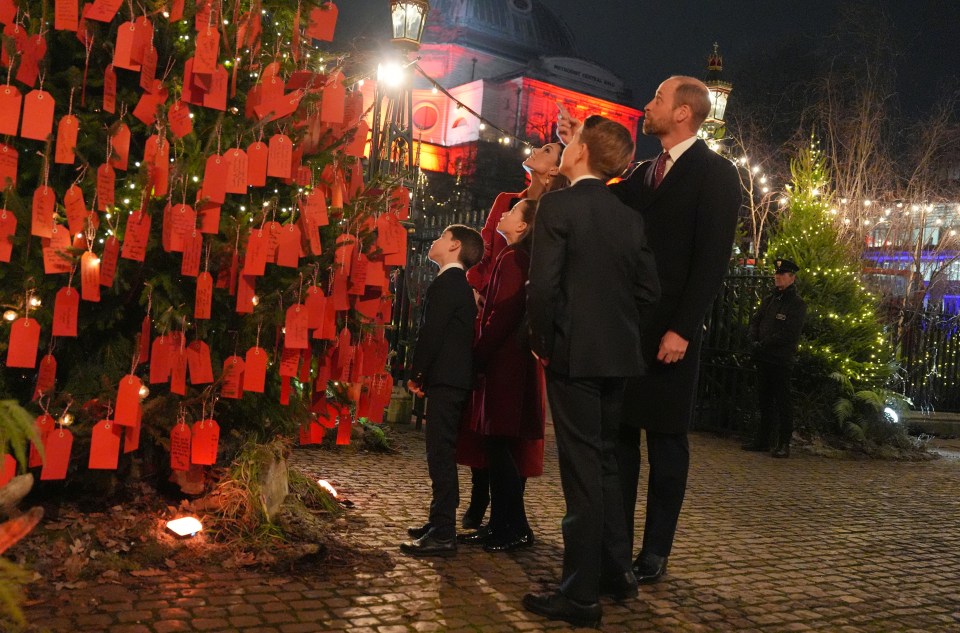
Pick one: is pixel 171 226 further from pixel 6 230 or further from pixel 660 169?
pixel 660 169

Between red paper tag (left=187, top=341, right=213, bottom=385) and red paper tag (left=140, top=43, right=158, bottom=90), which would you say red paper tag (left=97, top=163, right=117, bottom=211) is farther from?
red paper tag (left=187, top=341, right=213, bottom=385)

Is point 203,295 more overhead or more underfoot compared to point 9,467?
more overhead

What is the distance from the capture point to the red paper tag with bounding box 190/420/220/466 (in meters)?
4.30

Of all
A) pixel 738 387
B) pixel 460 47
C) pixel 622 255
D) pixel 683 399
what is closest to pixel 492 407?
pixel 683 399

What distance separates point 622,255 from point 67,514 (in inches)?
105

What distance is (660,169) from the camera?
14.7 feet

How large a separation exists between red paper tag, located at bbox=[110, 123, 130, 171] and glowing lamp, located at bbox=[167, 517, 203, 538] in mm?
1550

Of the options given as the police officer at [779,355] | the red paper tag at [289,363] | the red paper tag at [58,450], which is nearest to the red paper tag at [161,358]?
the red paper tag at [58,450]

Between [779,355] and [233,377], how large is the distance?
21.4 feet

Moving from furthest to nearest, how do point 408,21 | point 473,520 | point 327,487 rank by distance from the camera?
point 408,21 < point 327,487 < point 473,520

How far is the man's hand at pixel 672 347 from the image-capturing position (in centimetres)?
414

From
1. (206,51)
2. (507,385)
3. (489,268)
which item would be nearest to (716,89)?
(489,268)

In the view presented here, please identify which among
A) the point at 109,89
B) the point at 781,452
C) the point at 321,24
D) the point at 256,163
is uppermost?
the point at 321,24

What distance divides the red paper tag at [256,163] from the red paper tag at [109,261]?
62 centimetres
